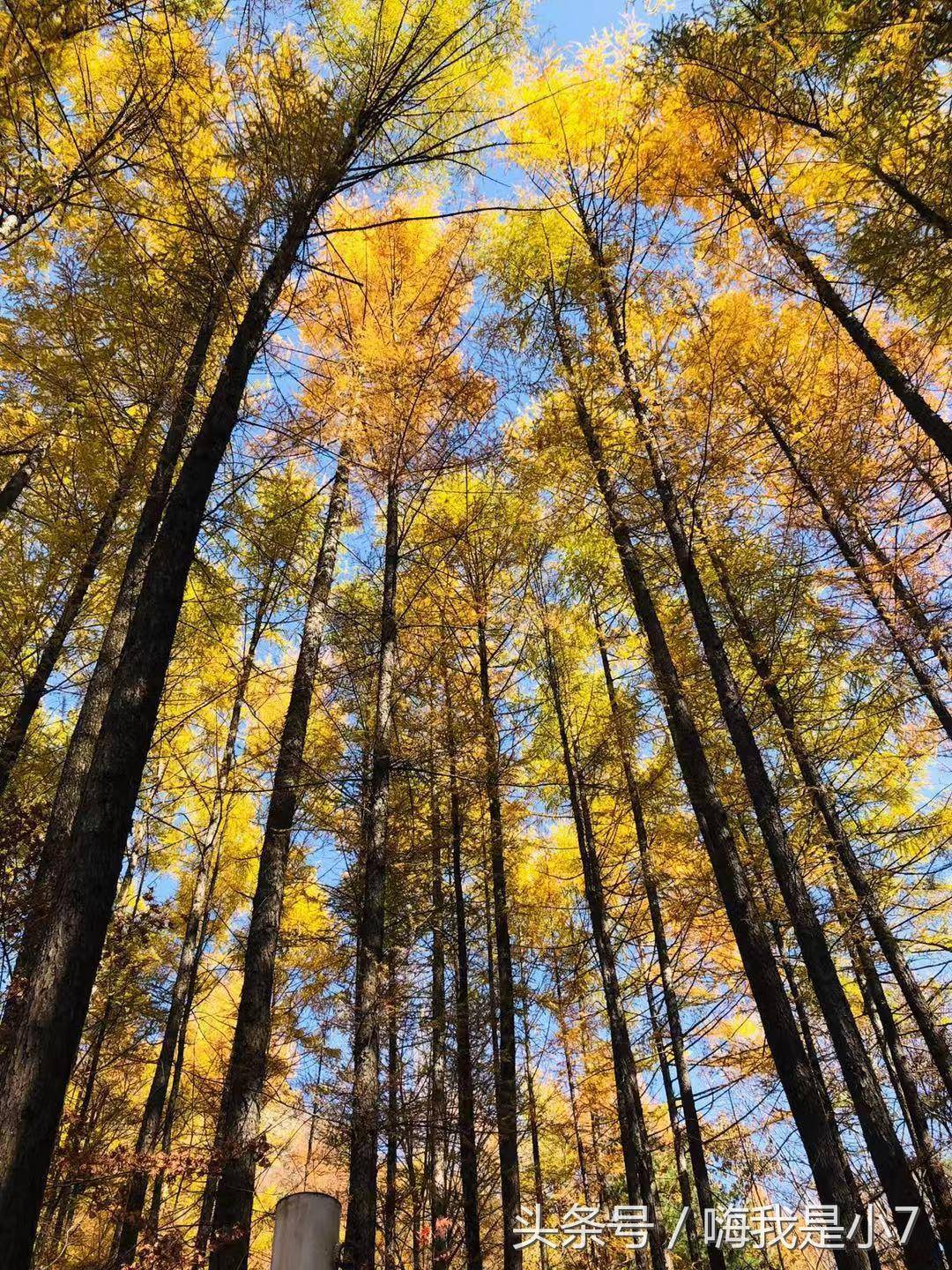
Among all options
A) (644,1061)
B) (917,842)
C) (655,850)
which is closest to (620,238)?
(655,850)

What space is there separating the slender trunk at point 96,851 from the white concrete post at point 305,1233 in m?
1.09

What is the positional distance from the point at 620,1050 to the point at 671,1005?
28.2 inches

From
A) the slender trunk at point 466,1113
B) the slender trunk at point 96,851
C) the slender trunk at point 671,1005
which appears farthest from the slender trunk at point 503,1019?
the slender trunk at point 96,851

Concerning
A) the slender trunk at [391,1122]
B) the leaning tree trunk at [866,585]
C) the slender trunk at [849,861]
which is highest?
the leaning tree trunk at [866,585]

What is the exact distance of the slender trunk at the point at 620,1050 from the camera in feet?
21.5

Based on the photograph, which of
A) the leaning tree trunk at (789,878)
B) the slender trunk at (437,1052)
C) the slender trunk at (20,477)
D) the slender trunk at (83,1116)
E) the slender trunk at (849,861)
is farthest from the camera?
the slender trunk at (849,861)

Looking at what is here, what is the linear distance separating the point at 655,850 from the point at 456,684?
3.04m

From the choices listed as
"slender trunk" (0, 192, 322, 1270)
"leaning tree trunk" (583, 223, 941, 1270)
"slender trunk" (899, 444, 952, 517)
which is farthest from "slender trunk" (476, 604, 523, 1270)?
"slender trunk" (899, 444, 952, 517)

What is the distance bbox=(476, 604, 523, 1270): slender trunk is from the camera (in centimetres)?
652

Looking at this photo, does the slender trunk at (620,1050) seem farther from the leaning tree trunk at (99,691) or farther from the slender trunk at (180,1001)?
the leaning tree trunk at (99,691)

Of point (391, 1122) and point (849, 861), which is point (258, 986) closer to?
point (391, 1122)

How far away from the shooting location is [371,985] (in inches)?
195

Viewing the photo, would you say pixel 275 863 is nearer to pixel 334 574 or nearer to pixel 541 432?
pixel 334 574

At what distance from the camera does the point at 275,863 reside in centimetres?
608
